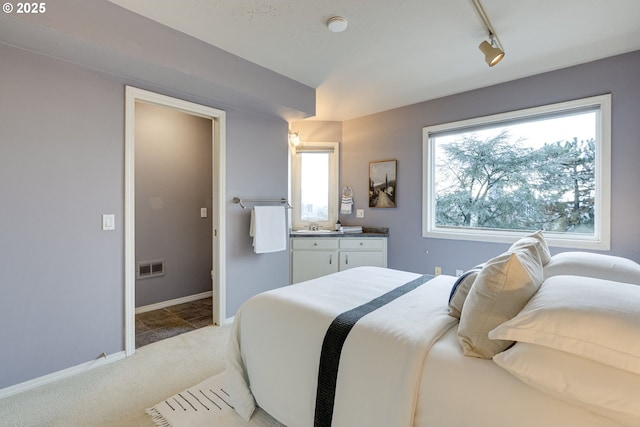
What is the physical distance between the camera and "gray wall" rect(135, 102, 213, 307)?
3469 mm

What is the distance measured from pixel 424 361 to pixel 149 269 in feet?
11.3

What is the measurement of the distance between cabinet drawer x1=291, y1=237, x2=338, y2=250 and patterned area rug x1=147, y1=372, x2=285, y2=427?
199 centimetres

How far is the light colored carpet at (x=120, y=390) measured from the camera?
168 cm

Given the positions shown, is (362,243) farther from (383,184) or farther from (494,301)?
(494,301)

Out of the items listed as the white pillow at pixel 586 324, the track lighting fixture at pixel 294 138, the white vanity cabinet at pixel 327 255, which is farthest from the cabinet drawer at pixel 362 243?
the white pillow at pixel 586 324

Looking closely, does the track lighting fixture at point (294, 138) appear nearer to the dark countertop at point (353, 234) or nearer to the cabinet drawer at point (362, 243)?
the dark countertop at point (353, 234)

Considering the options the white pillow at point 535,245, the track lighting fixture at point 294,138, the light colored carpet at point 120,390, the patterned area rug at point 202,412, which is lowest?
the light colored carpet at point 120,390

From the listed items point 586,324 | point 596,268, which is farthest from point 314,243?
point 586,324

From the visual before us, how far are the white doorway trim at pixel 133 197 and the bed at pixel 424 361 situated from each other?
4.00 ft

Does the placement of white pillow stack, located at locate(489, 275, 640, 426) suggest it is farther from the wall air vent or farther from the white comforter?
the wall air vent

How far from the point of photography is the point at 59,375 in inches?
81.3

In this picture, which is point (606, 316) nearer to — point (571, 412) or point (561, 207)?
point (571, 412)

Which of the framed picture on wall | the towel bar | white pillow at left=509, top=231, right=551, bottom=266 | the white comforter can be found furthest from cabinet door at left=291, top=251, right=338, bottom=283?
white pillow at left=509, top=231, right=551, bottom=266

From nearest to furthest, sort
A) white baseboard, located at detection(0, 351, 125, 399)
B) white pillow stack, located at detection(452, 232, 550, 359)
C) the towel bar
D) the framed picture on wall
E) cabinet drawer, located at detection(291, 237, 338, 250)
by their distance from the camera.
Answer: white pillow stack, located at detection(452, 232, 550, 359) → white baseboard, located at detection(0, 351, 125, 399) → the towel bar → cabinet drawer, located at detection(291, 237, 338, 250) → the framed picture on wall
